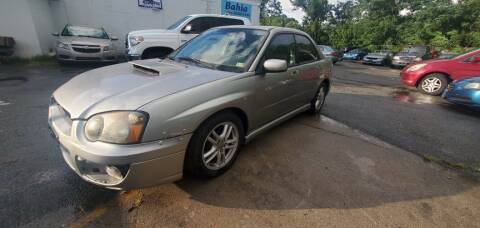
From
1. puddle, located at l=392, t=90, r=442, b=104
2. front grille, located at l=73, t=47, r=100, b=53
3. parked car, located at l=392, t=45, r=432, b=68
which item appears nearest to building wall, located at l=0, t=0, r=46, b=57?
front grille, located at l=73, t=47, r=100, b=53

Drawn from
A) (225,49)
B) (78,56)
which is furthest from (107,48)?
(225,49)

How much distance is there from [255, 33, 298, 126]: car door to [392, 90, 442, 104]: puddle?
4587mm

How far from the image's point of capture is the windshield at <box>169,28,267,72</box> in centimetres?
264

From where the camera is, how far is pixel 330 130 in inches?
151

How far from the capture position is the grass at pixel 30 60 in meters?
8.26

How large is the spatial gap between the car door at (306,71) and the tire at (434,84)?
15.9 feet

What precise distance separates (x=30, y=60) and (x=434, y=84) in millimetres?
13735

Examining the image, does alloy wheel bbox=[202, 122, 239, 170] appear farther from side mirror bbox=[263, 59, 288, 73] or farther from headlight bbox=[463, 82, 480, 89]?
headlight bbox=[463, 82, 480, 89]

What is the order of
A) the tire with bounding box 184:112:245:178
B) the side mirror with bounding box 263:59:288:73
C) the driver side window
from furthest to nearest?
the driver side window → the side mirror with bounding box 263:59:288:73 → the tire with bounding box 184:112:245:178

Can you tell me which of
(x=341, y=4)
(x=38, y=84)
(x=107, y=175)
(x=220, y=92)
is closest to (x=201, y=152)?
(x=220, y=92)

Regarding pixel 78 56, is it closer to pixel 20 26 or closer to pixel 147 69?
pixel 20 26

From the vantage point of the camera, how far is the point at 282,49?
10.3ft

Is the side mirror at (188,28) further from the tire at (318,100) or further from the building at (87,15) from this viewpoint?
the building at (87,15)

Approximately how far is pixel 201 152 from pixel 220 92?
58 cm
